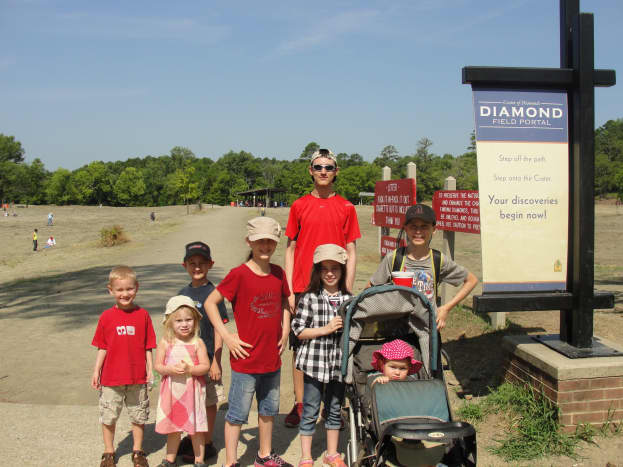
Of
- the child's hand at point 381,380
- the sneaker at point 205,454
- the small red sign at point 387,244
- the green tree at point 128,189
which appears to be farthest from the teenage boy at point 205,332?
the green tree at point 128,189

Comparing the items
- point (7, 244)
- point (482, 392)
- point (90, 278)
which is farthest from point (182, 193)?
point (482, 392)

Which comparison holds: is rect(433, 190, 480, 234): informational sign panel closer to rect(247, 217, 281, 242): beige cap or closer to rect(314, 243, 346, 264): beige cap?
rect(314, 243, 346, 264): beige cap

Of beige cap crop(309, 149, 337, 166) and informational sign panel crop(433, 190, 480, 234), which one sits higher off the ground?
beige cap crop(309, 149, 337, 166)

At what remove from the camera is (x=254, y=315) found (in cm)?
321

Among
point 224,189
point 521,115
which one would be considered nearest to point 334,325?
point 521,115

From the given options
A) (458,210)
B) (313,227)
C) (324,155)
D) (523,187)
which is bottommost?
(313,227)

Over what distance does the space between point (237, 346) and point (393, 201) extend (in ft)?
15.4

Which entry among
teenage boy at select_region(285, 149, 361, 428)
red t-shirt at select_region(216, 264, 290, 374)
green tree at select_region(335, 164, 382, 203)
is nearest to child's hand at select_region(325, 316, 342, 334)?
red t-shirt at select_region(216, 264, 290, 374)

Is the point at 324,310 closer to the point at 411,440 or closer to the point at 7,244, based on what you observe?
the point at 411,440

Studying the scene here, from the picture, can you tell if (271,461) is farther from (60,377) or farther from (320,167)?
(60,377)

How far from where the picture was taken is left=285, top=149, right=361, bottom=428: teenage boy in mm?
3789

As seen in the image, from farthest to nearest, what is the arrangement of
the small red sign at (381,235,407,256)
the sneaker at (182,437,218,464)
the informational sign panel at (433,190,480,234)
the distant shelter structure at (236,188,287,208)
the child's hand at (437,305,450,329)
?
the distant shelter structure at (236,188,287,208) → the small red sign at (381,235,407,256) → the informational sign panel at (433,190,480,234) → the sneaker at (182,437,218,464) → the child's hand at (437,305,450,329)

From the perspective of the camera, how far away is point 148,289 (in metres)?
11.0

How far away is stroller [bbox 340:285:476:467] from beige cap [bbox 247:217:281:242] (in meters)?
0.65
